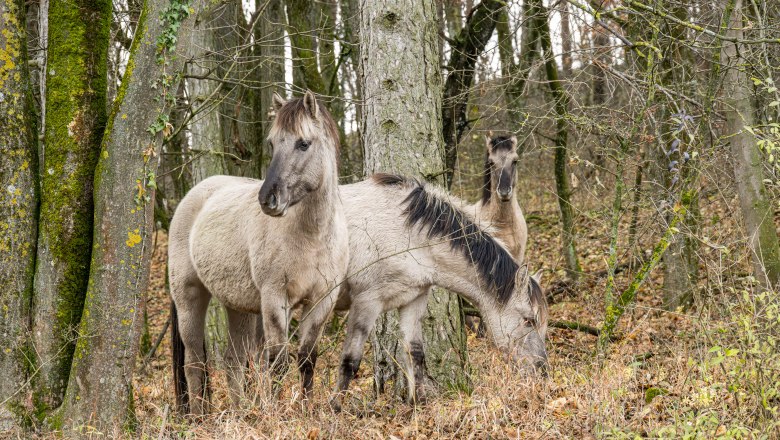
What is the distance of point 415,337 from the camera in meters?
6.82

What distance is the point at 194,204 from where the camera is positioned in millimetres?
7645

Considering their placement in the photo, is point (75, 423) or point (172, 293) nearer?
point (75, 423)

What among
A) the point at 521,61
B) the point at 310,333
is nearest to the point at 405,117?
the point at 310,333

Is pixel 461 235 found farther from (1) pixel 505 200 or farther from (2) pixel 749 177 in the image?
(2) pixel 749 177

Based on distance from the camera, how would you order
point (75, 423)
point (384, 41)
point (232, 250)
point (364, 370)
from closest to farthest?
point (75, 423) → point (232, 250) → point (384, 41) → point (364, 370)

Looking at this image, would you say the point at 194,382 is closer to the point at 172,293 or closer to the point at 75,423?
the point at 172,293

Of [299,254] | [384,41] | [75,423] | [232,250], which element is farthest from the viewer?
[384,41]

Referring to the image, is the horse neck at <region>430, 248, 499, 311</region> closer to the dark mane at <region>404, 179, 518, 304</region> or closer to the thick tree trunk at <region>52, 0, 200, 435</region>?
the dark mane at <region>404, 179, 518, 304</region>

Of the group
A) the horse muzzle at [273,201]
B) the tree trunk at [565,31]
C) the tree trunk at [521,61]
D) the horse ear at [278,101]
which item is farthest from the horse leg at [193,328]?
the tree trunk at [565,31]

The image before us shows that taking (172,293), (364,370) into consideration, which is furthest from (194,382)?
(364,370)

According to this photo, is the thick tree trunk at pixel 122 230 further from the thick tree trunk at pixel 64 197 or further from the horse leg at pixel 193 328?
the horse leg at pixel 193 328

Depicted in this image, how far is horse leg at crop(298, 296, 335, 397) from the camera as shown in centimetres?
603

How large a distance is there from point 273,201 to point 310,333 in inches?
47.7

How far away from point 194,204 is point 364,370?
12.2 ft
